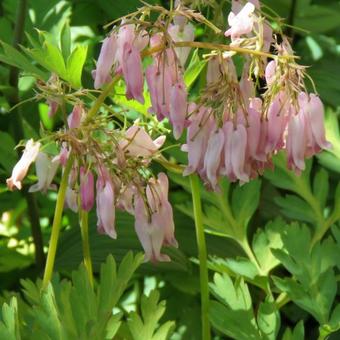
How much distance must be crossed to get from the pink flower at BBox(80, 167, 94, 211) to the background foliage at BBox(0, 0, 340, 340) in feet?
0.27

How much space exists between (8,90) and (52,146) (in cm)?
36

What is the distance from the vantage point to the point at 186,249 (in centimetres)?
190

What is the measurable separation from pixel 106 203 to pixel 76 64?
10.9 inches

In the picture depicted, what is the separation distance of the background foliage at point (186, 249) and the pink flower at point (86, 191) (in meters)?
0.08

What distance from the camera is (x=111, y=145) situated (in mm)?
1277

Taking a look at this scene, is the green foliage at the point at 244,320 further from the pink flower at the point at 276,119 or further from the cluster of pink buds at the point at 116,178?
the pink flower at the point at 276,119

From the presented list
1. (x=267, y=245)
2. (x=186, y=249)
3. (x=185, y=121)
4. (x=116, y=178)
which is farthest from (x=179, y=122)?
(x=186, y=249)

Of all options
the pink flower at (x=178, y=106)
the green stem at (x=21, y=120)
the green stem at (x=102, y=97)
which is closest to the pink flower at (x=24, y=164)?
the green stem at (x=102, y=97)

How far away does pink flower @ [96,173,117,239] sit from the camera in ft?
4.09

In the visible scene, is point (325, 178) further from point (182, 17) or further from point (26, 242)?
point (26, 242)

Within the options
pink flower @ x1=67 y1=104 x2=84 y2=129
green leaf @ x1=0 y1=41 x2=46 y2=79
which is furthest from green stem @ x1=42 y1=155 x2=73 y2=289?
green leaf @ x1=0 y1=41 x2=46 y2=79

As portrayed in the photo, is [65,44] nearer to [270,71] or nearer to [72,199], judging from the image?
[72,199]

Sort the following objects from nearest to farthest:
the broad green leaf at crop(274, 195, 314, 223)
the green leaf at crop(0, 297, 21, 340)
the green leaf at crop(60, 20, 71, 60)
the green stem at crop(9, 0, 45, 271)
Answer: the green leaf at crop(0, 297, 21, 340) < the green leaf at crop(60, 20, 71, 60) < the broad green leaf at crop(274, 195, 314, 223) < the green stem at crop(9, 0, 45, 271)

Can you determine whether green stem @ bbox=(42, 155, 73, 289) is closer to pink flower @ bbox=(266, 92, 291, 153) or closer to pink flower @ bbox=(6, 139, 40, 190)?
pink flower @ bbox=(6, 139, 40, 190)
